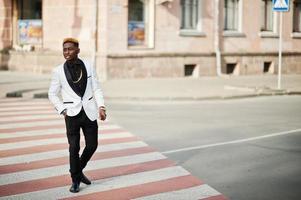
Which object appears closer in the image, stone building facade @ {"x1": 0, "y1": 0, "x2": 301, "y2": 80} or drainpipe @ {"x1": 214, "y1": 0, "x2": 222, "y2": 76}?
stone building facade @ {"x1": 0, "y1": 0, "x2": 301, "y2": 80}

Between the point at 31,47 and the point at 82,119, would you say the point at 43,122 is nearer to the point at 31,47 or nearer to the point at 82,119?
the point at 82,119

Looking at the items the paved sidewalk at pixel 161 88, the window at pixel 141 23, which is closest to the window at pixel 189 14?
the window at pixel 141 23

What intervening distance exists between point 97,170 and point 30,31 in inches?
686

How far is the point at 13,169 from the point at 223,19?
60.8 ft

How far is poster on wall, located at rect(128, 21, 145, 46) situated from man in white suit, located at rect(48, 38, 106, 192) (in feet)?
51.5

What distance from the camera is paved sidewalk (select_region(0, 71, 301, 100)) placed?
15.7m

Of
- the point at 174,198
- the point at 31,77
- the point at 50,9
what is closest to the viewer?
the point at 174,198

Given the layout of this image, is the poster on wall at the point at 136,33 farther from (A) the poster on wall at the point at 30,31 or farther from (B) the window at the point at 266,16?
(B) the window at the point at 266,16

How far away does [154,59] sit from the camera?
70.9 ft

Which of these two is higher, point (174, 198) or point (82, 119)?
point (82, 119)

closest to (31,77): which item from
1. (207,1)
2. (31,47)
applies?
(31,47)

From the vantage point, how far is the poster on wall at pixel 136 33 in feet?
70.6

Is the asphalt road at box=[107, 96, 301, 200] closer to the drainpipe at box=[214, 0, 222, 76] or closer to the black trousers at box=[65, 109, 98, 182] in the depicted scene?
the black trousers at box=[65, 109, 98, 182]

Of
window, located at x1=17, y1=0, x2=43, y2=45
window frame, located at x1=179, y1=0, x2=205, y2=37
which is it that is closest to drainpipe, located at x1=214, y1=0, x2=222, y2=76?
window frame, located at x1=179, y1=0, x2=205, y2=37
